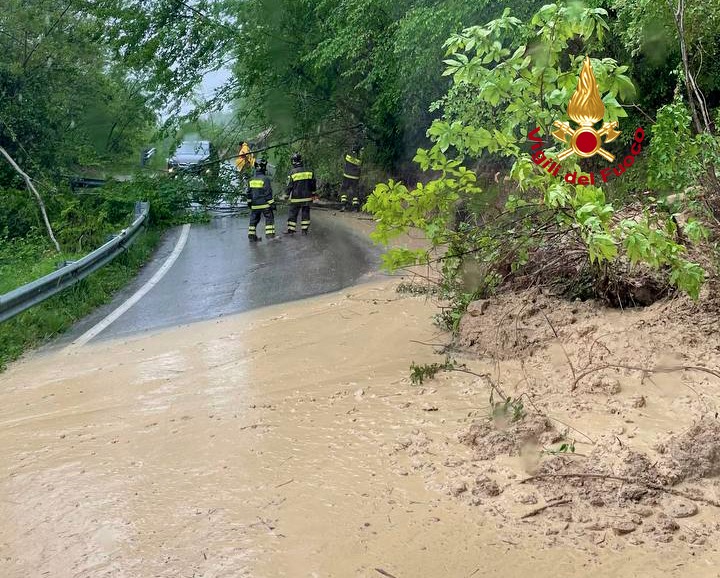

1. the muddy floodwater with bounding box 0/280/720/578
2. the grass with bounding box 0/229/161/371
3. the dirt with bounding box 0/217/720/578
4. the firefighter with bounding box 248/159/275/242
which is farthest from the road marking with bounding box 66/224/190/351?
the dirt with bounding box 0/217/720/578

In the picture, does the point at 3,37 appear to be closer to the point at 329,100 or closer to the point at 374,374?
the point at 329,100

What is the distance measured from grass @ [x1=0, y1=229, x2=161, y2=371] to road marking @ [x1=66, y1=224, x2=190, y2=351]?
38cm

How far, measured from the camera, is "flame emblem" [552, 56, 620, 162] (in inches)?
209

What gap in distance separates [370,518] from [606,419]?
5.20 ft

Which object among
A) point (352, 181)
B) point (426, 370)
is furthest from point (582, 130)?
point (352, 181)

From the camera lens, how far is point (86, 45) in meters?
20.6

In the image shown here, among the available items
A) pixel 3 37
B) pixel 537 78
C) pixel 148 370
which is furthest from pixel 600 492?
pixel 3 37

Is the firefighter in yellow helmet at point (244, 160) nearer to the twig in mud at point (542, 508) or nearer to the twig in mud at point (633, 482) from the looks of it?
the twig in mud at point (633, 482)

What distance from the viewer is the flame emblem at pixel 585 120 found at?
532 cm

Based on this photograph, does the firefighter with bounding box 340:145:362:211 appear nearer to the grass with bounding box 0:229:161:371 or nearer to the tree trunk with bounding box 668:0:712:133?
the grass with bounding box 0:229:161:371

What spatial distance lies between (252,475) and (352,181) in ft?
49.9

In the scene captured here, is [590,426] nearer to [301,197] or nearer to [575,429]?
[575,429]

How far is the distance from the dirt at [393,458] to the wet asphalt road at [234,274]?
8.37ft

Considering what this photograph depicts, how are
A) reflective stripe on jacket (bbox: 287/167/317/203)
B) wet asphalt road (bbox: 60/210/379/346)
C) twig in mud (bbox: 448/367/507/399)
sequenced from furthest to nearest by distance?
reflective stripe on jacket (bbox: 287/167/317/203) → wet asphalt road (bbox: 60/210/379/346) → twig in mud (bbox: 448/367/507/399)
